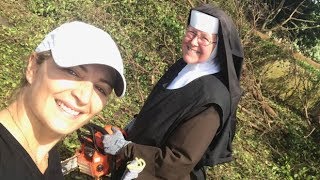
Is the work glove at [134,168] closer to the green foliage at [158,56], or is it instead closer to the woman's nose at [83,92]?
the woman's nose at [83,92]

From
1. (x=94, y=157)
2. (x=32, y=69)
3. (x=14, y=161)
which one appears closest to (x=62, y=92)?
(x=32, y=69)

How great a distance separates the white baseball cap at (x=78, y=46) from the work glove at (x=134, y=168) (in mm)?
1199

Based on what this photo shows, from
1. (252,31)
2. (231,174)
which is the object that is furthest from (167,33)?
(231,174)

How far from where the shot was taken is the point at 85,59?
4.40ft

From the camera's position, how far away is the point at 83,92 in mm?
1413

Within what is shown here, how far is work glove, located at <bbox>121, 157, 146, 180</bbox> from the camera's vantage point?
2.43m

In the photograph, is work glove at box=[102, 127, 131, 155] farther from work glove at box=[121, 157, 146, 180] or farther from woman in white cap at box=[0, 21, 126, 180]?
woman in white cap at box=[0, 21, 126, 180]

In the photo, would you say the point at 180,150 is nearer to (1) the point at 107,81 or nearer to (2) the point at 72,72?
(1) the point at 107,81

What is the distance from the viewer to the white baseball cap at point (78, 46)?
133cm

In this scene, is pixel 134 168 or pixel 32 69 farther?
pixel 134 168

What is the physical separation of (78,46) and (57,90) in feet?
0.59

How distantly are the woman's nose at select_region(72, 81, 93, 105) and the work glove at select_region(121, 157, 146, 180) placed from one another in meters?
1.10

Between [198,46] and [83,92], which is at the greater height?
[83,92]

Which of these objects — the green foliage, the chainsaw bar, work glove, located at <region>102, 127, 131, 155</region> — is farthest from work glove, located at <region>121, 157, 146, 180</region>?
the green foliage
